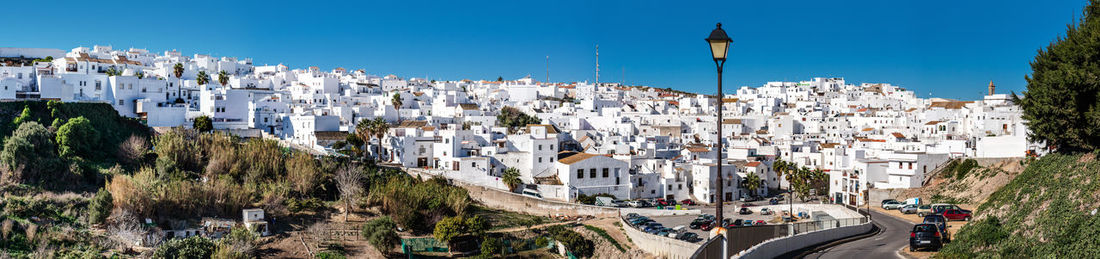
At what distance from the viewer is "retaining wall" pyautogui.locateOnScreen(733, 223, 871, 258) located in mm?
10891

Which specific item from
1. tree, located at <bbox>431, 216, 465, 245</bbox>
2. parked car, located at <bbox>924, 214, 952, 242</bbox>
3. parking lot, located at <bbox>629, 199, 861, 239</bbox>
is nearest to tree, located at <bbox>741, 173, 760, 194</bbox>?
parking lot, located at <bbox>629, 199, 861, 239</bbox>

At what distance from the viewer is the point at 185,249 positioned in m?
23.4

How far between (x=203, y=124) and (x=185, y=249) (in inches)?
1042

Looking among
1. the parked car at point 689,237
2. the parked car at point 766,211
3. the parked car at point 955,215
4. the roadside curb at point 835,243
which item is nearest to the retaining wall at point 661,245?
the parked car at point 689,237

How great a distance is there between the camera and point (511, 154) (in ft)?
139

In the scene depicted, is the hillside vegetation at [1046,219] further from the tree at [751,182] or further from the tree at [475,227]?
the tree at [751,182]

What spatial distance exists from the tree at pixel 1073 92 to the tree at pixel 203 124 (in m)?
44.3

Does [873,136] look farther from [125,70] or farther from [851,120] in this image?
[125,70]

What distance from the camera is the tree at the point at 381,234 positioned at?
29.2 meters

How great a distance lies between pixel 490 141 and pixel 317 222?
53.7 ft

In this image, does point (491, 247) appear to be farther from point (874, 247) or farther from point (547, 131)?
point (547, 131)

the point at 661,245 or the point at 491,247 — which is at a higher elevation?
the point at 661,245

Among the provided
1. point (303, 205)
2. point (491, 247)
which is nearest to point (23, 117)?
point (303, 205)

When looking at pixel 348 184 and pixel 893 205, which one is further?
pixel 893 205
